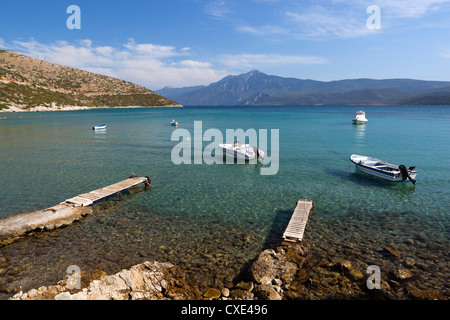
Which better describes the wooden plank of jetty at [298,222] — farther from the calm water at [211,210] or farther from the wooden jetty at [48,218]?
the wooden jetty at [48,218]

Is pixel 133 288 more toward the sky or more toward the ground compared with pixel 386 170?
more toward the ground

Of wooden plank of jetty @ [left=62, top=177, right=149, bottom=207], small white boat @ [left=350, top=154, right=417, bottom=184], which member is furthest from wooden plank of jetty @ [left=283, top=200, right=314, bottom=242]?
wooden plank of jetty @ [left=62, top=177, right=149, bottom=207]

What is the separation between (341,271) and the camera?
11.0 metres

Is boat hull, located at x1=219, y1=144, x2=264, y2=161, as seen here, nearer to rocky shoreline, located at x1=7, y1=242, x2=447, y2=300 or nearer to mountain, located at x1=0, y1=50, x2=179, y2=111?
rocky shoreline, located at x1=7, y1=242, x2=447, y2=300

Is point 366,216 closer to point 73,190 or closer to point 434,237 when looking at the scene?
point 434,237

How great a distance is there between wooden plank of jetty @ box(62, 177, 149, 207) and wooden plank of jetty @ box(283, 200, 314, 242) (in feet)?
43.5

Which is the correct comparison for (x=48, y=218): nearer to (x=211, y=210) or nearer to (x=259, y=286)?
(x=211, y=210)

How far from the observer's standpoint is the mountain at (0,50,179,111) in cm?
12344

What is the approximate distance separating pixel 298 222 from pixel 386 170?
15089 mm

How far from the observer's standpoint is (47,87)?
149750 mm

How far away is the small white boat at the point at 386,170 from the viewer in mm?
22495

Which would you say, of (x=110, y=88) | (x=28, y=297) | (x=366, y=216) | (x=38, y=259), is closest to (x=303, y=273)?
(x=366, y=216)

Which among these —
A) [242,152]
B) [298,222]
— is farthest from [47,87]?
[298,222]
